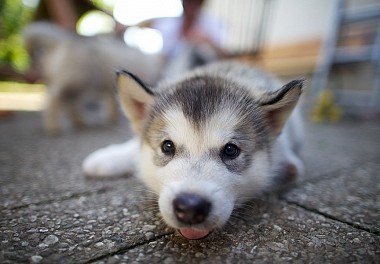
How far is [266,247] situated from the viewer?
146cm

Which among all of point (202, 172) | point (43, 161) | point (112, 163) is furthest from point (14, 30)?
point (202, 172)

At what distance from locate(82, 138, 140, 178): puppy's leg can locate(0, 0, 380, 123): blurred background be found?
2180mm

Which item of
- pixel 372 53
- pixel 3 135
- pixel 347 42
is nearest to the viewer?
pixel 3 135

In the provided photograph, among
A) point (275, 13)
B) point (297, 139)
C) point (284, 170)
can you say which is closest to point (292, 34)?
point (275, 13)

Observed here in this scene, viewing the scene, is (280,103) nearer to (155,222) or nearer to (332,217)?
(332,217)

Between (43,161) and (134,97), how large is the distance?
4.06 ft

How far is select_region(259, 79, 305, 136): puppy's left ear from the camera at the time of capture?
6.08 feet

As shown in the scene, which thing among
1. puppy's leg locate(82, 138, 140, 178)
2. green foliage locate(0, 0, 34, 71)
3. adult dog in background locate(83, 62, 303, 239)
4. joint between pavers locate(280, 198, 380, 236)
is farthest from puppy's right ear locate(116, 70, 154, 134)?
green foliage locate(0, 0, 34, 71)

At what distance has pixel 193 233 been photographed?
150 centimetres

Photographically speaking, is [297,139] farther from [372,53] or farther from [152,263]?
[372,53]

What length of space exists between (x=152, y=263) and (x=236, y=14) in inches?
330

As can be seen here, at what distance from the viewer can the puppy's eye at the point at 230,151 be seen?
1787 millimetres

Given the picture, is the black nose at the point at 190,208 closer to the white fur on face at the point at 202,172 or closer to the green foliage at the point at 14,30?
the white fur on face at the point at 202,172

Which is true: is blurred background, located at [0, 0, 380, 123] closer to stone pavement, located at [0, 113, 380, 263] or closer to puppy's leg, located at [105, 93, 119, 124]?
puppy's leg, located at [105, 93, 119, 124]
